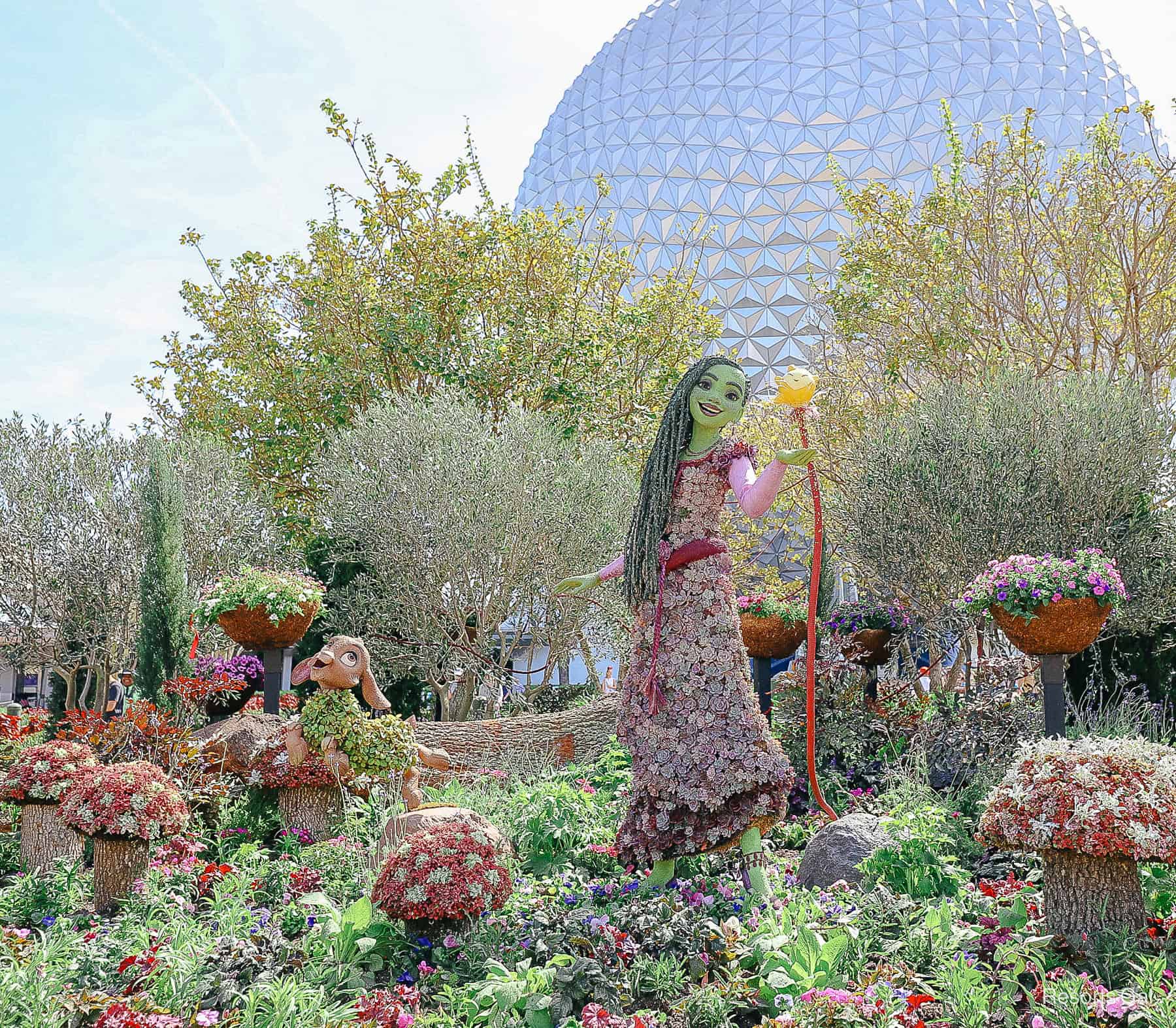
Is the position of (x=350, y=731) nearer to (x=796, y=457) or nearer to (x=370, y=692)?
(x=370, y=692)

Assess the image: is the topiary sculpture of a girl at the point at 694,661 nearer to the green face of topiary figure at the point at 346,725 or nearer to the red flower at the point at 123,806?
the green face of topiary figure at the point at 346,725

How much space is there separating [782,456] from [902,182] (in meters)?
24.2

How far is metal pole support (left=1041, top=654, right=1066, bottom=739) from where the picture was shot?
669 centimetres

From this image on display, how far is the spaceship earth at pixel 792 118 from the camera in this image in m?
26.1

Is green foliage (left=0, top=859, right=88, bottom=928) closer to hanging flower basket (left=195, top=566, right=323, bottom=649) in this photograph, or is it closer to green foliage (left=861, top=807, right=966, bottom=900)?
hanging flower basket (left=195, top=566, right=323, bottom=649)

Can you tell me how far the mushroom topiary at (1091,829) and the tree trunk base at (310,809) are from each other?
166 inches

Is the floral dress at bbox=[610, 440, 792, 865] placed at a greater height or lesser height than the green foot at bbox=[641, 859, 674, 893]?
greater

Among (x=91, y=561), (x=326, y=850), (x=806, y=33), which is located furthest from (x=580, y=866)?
(x=806, y=33)

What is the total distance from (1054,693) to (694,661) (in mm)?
3187

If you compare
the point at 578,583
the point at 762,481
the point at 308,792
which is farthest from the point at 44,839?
the point at 762,481

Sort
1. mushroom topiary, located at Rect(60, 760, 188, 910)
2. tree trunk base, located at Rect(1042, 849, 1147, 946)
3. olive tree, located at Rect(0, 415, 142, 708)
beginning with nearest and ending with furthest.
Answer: tree trunk base, located at Rect(1042, 849, 1147, 946)
mushroom topiary, located at Rect(60, 760, 188, 910)
olive tree, located at Rect(0, 415, 142, 708)

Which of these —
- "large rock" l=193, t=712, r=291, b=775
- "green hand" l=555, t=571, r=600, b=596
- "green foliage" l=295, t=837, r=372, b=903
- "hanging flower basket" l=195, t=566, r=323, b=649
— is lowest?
"green foliage" l=295, t=837, r=372, b=903

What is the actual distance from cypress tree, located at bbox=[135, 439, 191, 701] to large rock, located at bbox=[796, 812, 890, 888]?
19.5 ft

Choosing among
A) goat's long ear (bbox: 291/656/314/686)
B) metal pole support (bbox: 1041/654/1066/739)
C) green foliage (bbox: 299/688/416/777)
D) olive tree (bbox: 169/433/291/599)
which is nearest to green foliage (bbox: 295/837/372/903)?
green foliage (bbox: 299/688/416/777)
